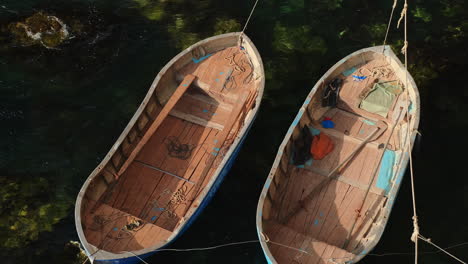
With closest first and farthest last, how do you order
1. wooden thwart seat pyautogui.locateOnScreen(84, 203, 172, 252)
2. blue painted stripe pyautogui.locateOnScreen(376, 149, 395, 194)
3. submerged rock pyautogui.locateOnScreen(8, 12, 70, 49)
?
1. wooden thwart seat pyautogui.locateOnScreen(84, 203, 172, 252)
2. blue painted stripe pyautogui.locateOnScreen(376, 149, 395, 194)
3. submerged rock pyautogui.locateOnScreen(8, 12, 70, 49)

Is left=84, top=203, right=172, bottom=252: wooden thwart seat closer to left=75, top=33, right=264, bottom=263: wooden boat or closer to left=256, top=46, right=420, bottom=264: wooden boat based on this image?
left=75, top=33, right=264, bottom=263: wooden boat

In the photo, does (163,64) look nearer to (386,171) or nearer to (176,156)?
(176,156)

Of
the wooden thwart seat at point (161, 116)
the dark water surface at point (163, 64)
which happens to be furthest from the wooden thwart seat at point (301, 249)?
the wooden thwart seat at point (161, 116)

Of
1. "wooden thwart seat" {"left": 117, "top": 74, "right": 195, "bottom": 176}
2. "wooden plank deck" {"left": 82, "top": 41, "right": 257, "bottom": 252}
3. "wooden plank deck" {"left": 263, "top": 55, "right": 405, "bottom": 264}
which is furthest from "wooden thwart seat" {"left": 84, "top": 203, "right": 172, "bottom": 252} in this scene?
"wooden plank deck" {"left": 263, "top": 55, "right": 405, "bottom": 264}

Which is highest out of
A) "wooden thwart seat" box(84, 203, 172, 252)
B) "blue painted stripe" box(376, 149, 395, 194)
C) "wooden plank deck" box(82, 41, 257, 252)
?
"blue painted stripe" box(376, 149, 395, 194)

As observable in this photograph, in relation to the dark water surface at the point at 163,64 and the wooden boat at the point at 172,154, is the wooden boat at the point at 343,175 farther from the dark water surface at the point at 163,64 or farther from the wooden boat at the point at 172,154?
the wooden boat at the point at 172,154
